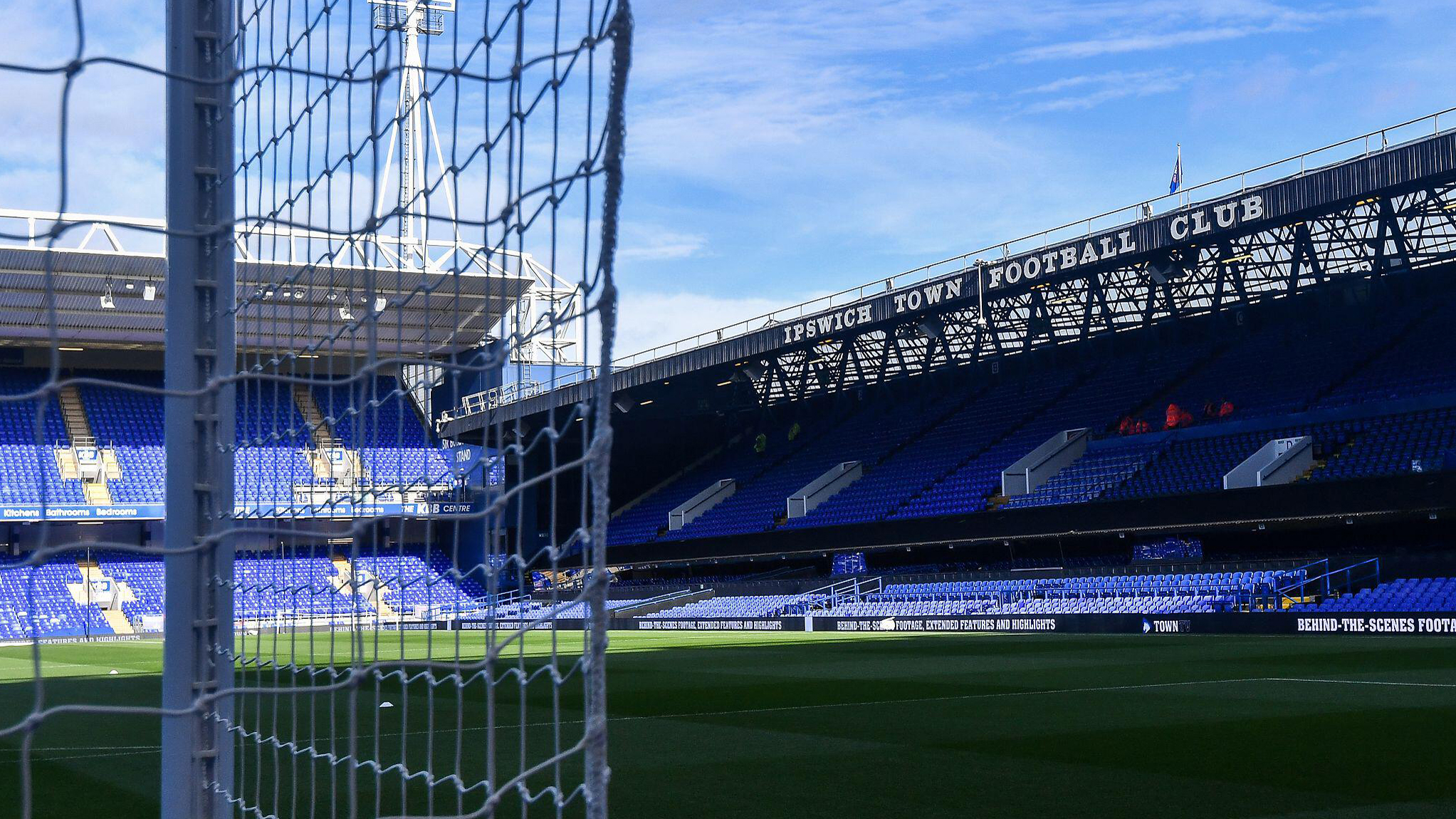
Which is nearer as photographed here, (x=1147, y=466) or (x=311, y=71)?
(x=311, y=71)

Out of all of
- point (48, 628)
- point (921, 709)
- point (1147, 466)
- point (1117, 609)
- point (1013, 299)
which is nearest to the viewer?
point (921, 709)

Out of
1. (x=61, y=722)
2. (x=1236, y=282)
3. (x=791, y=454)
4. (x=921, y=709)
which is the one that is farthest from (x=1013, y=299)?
(x=61, y=722)

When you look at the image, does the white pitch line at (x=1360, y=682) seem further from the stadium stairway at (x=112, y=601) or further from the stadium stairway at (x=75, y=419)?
Answer: the stadium stairway at (x=75, y=419)

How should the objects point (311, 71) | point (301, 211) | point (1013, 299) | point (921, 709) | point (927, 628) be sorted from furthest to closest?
point (1013, 299) < point (927, 628) < point (921, 709) < point (301, 211) < point (311, 71)

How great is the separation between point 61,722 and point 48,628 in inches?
1036

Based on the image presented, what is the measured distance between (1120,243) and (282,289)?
23.0 metres

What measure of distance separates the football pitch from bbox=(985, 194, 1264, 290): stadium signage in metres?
9.94

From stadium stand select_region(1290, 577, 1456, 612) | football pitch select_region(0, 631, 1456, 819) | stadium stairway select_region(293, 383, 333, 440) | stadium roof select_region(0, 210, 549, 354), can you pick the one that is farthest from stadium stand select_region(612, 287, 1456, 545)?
stadium stairway select_region(293, 383, 333, 440)

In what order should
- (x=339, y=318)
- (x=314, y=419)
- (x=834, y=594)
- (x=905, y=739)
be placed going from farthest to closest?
(x=834, y=594)
(x=905, y=739)
(x=339, y=318)
(x=314, y=419)

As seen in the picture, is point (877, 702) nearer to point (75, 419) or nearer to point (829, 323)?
point (829, 323)

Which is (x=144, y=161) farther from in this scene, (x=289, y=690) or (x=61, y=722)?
(x=61, y=722)

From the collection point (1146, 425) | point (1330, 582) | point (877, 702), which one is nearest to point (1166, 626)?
point (1330, 582)

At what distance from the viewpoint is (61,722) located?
11.1 m

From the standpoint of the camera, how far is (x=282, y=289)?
5.32m
